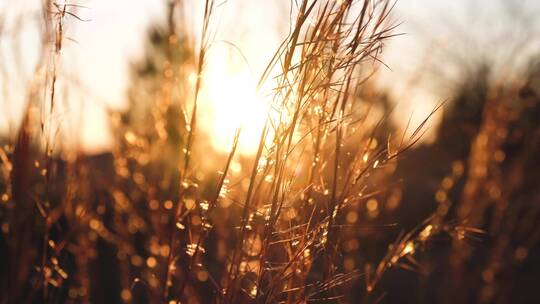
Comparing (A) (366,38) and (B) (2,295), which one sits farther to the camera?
(B) (2,295)

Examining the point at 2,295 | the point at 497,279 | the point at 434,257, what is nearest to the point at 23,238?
the point at 2,295

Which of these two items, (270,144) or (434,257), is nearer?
(270,144)

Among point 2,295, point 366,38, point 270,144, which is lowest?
point 2,295

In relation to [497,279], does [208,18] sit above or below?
above

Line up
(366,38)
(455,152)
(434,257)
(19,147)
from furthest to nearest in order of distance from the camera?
1. (455,152)
2. (434,257)
3. (19,147)
4. (366,38)

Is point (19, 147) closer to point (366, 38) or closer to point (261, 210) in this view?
point (261, 210)

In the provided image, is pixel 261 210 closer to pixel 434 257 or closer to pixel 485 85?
pixel 434 257

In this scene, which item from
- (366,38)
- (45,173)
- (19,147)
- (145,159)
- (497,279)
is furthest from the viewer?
(497,279)

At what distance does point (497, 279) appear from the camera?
11.7 ft

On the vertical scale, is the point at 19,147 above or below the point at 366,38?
below

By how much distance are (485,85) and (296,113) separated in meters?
15.2

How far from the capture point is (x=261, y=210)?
1.31 meters

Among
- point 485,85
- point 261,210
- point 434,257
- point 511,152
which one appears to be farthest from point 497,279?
point 485,85

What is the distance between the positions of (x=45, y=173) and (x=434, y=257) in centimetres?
574
